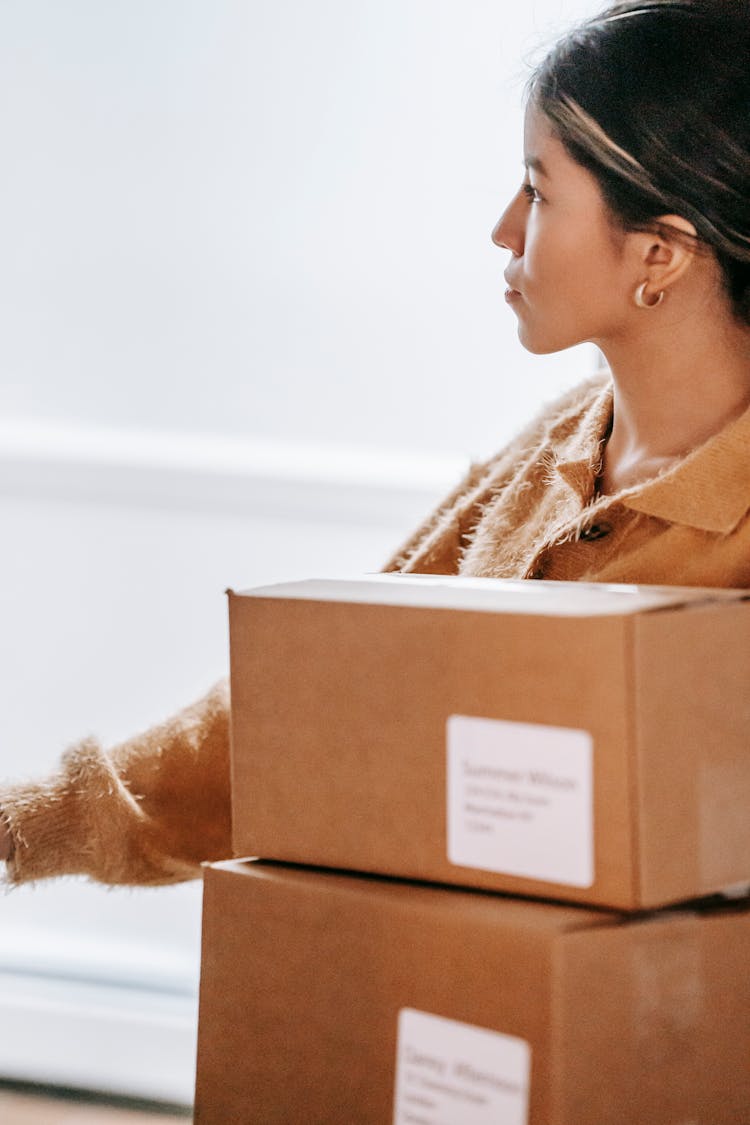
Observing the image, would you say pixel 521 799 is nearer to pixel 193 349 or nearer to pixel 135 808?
pixel 135 808

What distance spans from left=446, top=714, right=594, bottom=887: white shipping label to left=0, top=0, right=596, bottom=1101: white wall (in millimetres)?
925

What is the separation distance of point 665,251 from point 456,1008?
60 cm

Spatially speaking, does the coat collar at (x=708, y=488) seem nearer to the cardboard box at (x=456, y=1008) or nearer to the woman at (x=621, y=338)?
the woman at (x=621, y=338)

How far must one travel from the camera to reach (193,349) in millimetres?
1727

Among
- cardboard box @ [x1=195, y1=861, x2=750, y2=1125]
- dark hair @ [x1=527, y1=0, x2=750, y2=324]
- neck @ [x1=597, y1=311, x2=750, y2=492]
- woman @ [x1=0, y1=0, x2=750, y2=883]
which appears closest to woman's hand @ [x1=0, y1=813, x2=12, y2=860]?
woman @ [x1=0, y1=0, x2=750, y2=883]

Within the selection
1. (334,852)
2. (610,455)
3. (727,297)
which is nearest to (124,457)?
(610,455)

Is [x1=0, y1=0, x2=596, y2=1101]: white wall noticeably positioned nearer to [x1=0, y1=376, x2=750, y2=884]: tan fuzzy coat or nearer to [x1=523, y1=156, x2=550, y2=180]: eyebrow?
[x1=0, y1=376, x2=750, y2=884]: tan fuzzy coat

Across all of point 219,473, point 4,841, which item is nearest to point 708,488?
point 4,841

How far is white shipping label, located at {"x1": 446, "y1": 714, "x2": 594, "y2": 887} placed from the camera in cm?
70

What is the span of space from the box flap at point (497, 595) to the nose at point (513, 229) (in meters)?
0.37

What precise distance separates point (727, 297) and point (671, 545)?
0.22 meters

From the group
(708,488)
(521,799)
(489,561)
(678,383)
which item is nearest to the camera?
(521,799)

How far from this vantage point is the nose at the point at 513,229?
3.64 feet

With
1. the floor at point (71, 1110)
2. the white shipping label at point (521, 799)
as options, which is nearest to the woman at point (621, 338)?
the white shipping label at point (521, 799)
